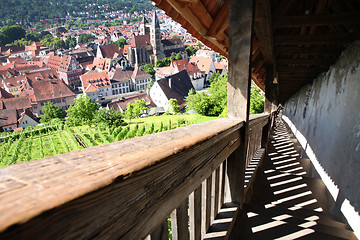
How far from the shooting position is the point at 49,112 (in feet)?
147

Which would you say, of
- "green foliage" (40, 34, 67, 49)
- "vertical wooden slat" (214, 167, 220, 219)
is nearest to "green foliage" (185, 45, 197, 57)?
"green foliage" (40, 34, 67, 49)

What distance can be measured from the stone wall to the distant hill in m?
161

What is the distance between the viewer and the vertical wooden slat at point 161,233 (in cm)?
89

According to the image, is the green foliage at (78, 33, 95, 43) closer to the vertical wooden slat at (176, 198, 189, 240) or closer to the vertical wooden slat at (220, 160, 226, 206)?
the vertical wooden slat at (220, 160, 226, 206)

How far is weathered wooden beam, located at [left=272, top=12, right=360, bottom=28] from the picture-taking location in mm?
2895

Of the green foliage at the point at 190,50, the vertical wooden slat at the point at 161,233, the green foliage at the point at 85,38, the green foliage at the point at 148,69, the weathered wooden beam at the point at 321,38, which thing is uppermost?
the green foliage at the point at 85,38

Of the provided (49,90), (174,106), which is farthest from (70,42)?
(174,106)

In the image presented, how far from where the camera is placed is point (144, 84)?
6031 centimetres

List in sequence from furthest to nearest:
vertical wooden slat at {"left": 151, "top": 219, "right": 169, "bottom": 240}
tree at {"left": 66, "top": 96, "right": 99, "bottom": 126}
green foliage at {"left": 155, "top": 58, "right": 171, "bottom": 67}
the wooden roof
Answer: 1. green foliage at {"left": 155, "top": 58, "right": 171, "bottom": 67}
2. tree at {"left": 66, "top": 96, "right": 99, "bottom": 126}
3. the wooden roof
4. vertical wooden slat at {"left": 151, "top": 219, "right": 169, "bottom": 240}

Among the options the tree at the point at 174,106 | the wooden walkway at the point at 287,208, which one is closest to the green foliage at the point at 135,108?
the tree at the point at 174,106

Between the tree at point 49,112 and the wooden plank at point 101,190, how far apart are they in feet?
161

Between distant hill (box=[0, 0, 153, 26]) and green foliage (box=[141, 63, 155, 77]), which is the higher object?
distant hill (box=[0, 0, 153, 26])

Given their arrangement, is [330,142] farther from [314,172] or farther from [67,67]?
[67,67]

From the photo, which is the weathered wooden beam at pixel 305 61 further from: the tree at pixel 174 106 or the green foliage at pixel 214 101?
the tree at pixel 174 106
